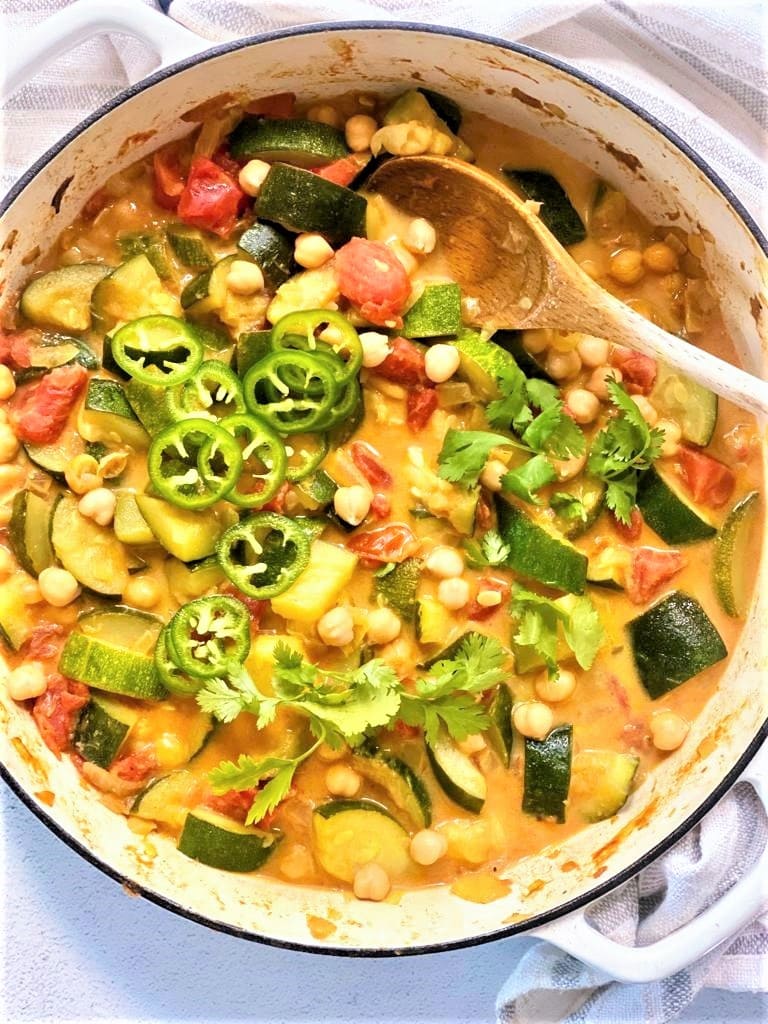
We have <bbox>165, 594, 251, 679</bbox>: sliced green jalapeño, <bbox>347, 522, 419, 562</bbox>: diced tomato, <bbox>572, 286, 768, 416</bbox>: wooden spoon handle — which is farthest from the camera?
<bbox>347, 522, 419, 562</bbox>: diced tomato

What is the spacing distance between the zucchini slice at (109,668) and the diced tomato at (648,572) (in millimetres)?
1529

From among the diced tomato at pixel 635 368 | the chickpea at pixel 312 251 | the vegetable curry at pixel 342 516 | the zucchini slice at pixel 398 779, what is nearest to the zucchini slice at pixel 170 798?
the vegetable curry at pixel 342 516

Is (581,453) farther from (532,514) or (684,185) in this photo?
(684,185)

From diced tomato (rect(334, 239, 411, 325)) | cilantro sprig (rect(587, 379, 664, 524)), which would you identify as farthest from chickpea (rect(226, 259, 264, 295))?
cilantro sprig (rect(587, 379, 664, 524))

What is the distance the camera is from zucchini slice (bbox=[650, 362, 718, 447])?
3768 millimetres

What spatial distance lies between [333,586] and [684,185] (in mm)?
1667

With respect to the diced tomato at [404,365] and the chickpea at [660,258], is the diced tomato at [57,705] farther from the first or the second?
the chickpea at [660,258]

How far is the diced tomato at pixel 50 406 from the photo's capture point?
362 cm

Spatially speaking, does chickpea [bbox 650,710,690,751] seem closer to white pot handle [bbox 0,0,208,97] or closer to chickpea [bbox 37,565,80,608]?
chickpea [bbox 37,565,80,608]

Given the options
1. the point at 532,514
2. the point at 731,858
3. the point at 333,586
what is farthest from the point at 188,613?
the point at 731,858

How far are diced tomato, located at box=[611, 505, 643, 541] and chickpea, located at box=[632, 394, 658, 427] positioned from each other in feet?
0.93

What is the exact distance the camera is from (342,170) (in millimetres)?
3734

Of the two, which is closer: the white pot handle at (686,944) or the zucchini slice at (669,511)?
the white pot handle at (686,944)

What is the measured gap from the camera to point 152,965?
3.85 m
